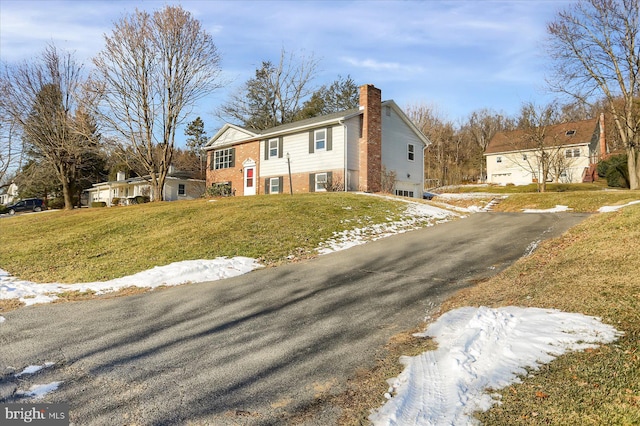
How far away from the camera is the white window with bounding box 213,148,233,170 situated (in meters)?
29.0

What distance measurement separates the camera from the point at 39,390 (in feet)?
12.0

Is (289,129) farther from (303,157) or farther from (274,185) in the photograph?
(274,185)

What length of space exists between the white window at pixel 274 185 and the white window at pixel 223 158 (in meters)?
4.83

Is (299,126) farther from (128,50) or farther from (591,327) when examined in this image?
(591,327)

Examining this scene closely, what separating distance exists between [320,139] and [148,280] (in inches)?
659

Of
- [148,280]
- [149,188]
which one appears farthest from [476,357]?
[149,188]

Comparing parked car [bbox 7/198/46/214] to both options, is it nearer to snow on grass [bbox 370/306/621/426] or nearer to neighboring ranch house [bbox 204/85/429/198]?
neighboring ranch house [bbox 204/85/429/198]

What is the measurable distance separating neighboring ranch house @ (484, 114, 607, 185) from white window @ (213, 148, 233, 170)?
26914 mm

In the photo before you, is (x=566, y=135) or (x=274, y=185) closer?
(x=274, y=185)

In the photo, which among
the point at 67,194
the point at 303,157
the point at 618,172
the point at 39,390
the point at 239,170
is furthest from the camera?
the point at 67,194

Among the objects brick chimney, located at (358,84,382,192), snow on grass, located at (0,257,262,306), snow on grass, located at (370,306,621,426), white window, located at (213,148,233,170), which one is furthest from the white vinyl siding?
snow on grass, located at (370,306,621,426)

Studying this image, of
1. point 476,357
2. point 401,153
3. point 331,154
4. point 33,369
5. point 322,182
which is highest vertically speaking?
point 401,153

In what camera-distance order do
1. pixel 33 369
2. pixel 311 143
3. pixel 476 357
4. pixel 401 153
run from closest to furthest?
1. pixel 476 357
2. pixel 33 369
3. pixel 311 143
4. pixel 401 153

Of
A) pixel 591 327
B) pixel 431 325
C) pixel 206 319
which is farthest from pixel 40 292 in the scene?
pixel 591 327
